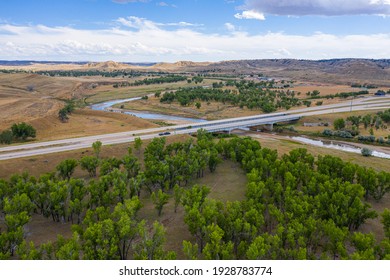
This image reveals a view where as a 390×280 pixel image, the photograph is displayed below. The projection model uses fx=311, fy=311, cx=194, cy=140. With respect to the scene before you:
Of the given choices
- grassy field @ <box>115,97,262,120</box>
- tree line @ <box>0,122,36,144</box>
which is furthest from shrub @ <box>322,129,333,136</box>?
tree line @ <box>0,122,36,144</box>

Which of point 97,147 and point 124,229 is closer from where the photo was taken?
point 124,229

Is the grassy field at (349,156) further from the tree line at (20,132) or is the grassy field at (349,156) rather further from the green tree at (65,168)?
the tree line at (20,132)

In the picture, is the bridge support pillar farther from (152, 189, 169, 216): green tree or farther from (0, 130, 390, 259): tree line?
(152, 189, 169, 216): green tree

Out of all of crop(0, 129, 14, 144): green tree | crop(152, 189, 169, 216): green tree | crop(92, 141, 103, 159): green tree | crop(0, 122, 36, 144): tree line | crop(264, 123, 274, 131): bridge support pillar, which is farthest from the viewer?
crop(264, 123, 274, 131): bridge support pillar

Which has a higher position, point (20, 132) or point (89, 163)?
point (89, 163)

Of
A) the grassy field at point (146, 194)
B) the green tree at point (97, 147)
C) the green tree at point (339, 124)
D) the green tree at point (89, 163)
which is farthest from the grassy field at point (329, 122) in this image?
the green tree at point (89, 163)

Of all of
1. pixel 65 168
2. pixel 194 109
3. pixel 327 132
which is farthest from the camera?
pixel 194 109

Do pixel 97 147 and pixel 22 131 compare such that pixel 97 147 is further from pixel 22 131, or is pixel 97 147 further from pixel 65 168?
pixel 22 131

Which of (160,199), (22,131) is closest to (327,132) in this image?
(160,199)

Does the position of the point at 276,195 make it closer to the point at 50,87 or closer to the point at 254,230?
the point at 254,230

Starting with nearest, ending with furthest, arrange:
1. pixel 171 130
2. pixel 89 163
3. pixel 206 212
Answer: pixel 206 212, pixel 89 163, pixel 171 130
